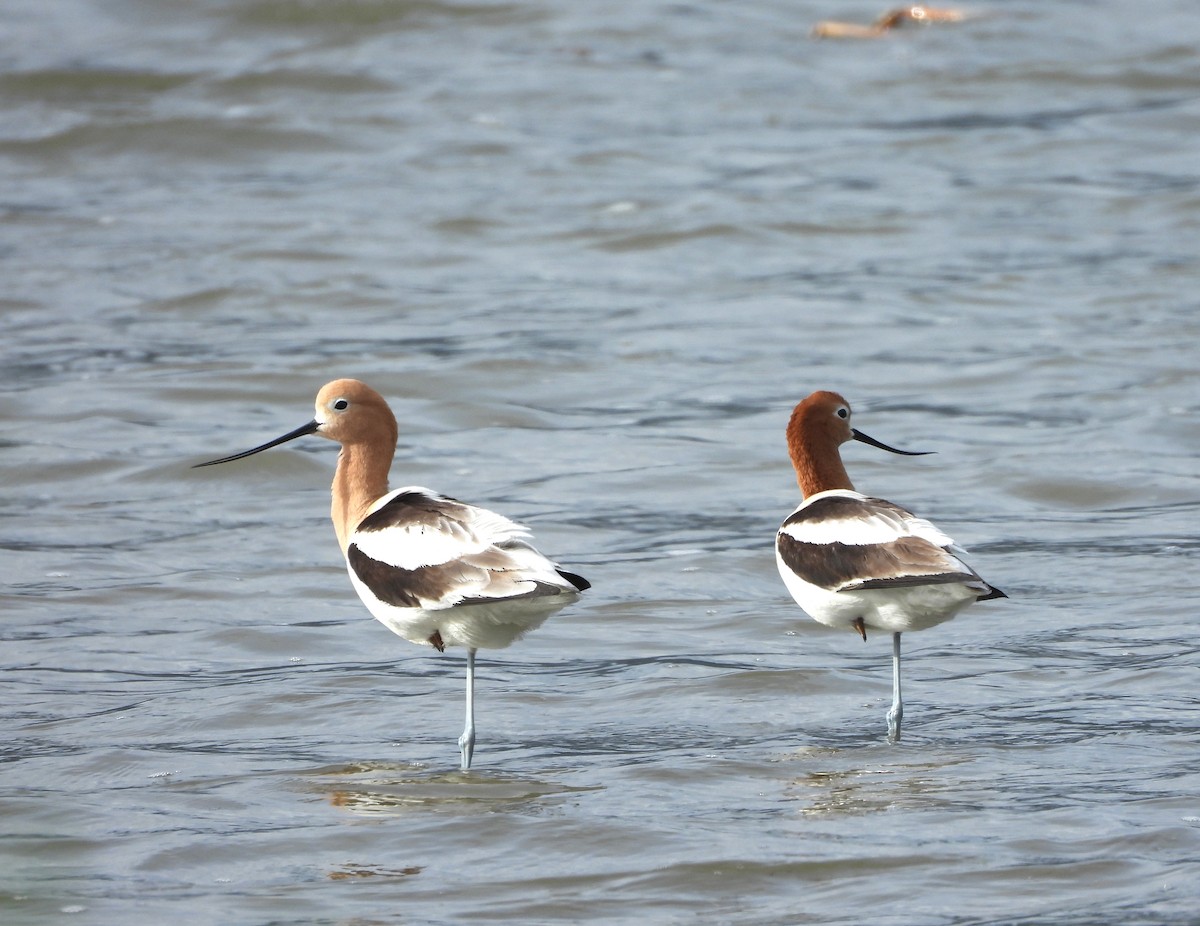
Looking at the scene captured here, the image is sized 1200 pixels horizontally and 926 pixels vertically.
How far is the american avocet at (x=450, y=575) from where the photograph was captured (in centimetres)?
654

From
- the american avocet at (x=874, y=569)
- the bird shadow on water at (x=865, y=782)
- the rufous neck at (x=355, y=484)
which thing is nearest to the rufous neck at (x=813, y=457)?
the american avocet at (x=874, y=569)

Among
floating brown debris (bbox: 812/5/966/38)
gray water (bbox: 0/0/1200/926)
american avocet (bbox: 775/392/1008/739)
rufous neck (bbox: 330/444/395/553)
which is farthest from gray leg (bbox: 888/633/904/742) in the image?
floating brown debris (bbox: 812/5/966/38)

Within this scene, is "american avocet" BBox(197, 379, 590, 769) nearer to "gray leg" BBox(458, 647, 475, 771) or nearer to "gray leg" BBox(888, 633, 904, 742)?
"gray leg" BBox(458, 647, 475, 771)

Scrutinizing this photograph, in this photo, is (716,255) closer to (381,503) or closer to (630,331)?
(630,331)

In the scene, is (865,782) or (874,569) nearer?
(865,782)

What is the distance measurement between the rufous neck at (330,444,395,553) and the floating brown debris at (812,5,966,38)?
17.9 meters

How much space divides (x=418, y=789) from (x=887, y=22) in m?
19.2

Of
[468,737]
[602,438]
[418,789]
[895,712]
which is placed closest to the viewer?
[418,789]

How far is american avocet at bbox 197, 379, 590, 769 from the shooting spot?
21.5 ft

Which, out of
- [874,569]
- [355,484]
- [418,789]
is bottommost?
[418,789]

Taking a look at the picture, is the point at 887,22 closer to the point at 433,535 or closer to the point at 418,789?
the point at 433,535

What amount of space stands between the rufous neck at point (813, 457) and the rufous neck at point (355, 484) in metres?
1.64

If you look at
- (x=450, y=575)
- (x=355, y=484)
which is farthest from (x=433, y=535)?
(x=355, y=484)

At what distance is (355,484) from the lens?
7398 millimetres
